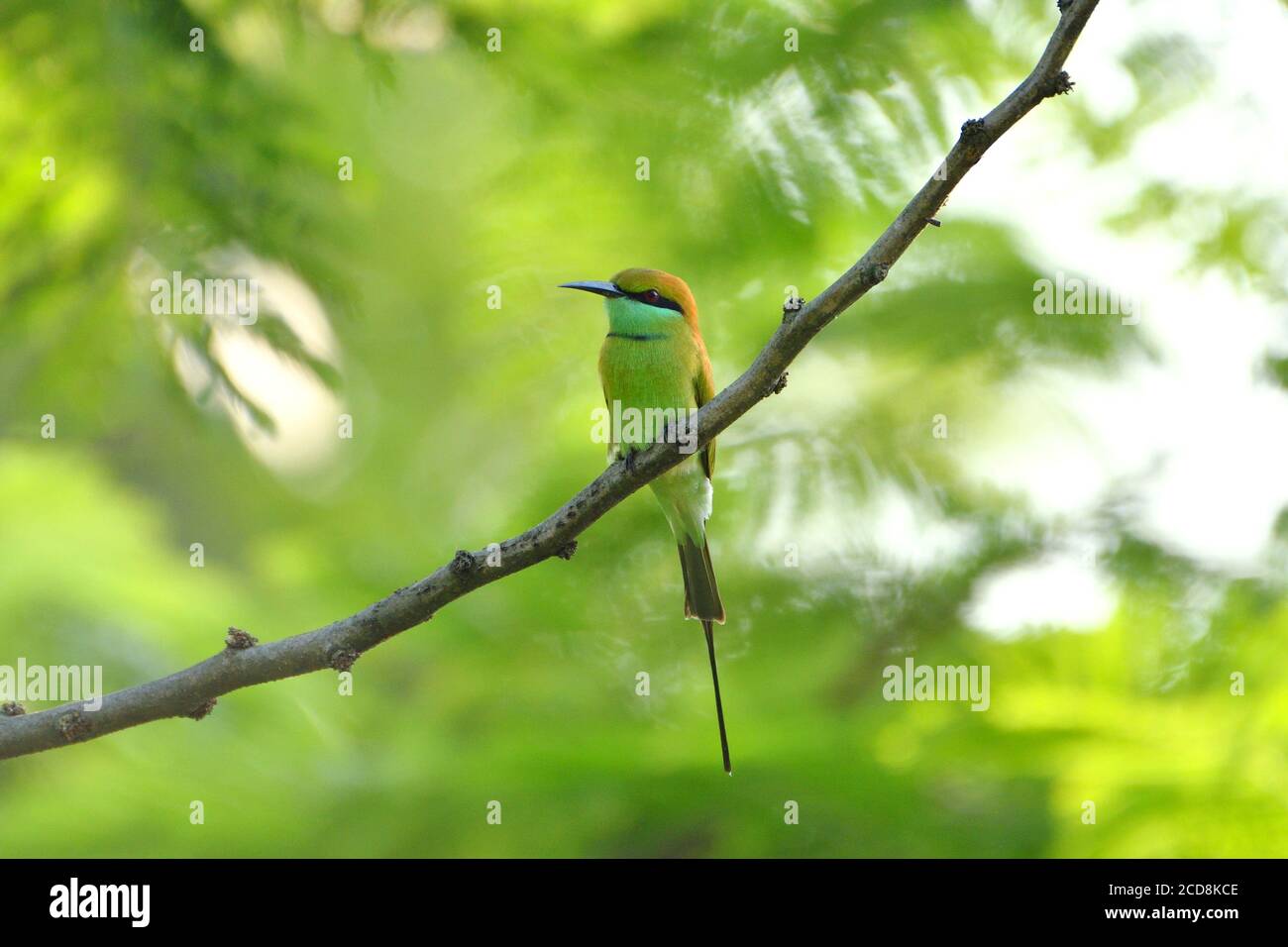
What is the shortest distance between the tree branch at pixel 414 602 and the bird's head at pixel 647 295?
150cm

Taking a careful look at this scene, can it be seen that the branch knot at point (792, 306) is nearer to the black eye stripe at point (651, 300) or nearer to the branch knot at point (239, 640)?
the branch knot at point (239, 640)

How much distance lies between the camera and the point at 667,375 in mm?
4043

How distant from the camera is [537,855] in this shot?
4.42 m

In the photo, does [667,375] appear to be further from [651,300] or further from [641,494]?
[641,494]

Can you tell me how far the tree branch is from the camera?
247cm

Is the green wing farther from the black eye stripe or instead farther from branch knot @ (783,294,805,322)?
branch knot @ (783,294,805,322)

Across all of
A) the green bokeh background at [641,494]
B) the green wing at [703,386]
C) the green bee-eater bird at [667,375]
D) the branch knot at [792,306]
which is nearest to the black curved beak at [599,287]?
the green bee-eater bird at [667,375]

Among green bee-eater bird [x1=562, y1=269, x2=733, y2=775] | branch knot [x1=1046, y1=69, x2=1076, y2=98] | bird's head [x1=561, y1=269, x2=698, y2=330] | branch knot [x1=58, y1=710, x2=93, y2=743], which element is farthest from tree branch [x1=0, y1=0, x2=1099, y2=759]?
bird's head [x1=561, y1=269, x2=698, y2=330]

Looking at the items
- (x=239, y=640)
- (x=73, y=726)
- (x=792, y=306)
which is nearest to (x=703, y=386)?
(x=792, y=306)

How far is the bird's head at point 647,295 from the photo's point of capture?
13.4ft

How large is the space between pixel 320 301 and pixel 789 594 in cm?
210

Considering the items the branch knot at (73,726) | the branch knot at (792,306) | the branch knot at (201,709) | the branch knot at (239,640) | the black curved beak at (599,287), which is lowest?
the branch knot at (73,726)

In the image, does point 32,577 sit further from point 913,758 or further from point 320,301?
point 913,758
